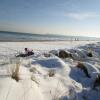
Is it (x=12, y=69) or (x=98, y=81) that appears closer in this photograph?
(x=12, y=69)

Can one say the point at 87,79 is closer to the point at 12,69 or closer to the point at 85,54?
the point at 12,69

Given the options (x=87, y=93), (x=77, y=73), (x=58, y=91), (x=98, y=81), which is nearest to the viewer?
(x=58, y=91)

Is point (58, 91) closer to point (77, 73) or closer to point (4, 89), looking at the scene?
point (4, 89)

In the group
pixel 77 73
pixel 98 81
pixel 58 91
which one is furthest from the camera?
pixel 77 73

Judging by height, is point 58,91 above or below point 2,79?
below

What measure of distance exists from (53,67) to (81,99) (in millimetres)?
1736

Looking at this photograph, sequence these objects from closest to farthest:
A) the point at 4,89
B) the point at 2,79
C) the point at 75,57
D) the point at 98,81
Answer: the point at 4,89 < the point at 2,79 < the point at 98,81 < the point at 75,57

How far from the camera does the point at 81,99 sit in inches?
156

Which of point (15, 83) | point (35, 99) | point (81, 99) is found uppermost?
point (15, 83)

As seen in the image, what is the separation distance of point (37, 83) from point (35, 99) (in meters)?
0.76

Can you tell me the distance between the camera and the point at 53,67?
5.53m

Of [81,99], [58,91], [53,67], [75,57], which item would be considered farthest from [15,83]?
[75,57]

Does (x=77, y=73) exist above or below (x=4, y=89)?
below

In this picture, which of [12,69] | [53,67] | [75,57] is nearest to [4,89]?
[12,69]
